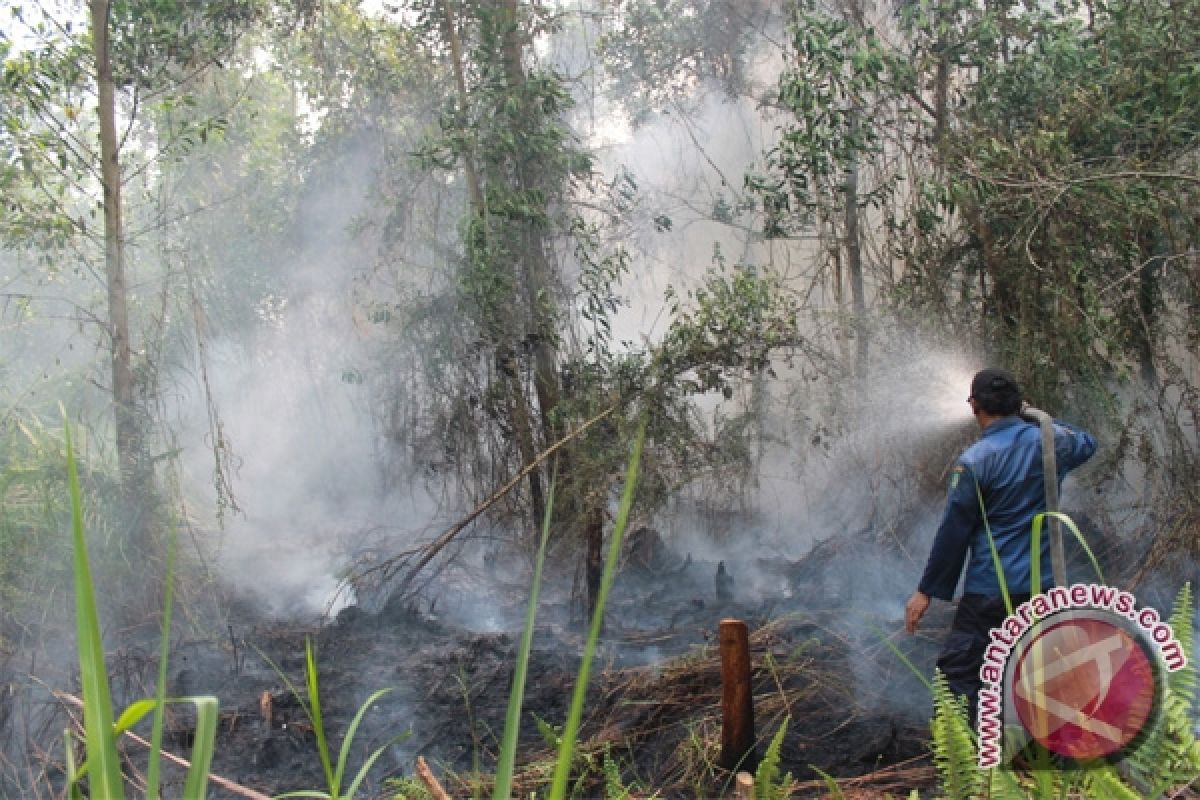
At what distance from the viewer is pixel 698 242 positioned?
33.1 ft

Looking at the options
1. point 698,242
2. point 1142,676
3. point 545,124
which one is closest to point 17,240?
point 545,124

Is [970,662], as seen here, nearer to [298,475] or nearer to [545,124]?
[545,124]

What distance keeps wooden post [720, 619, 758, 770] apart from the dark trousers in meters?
0.75

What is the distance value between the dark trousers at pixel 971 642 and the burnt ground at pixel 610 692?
34 cm

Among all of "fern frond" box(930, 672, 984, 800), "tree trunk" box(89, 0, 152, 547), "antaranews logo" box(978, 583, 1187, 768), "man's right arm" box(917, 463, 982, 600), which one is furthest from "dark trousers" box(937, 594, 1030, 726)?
"tree trunk" box(89, 0, 152, 547)

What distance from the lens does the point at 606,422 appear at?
721cm

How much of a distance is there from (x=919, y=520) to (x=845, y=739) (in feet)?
8.98

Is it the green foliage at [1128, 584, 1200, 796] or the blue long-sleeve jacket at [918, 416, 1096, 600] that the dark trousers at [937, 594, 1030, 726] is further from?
the green foliage at [1128, 584, 1200, 796]

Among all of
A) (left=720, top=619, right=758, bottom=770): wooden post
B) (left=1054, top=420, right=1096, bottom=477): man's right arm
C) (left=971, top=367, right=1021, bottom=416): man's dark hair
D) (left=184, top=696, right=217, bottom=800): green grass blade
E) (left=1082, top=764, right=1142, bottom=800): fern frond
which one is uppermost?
(left=971, top=367, right=1021, bottom=416): man's dark hair

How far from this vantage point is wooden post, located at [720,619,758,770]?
13.4 ft

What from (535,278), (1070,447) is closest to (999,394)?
(1070,447)

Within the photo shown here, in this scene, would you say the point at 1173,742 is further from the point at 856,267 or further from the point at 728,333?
the point at 856,267

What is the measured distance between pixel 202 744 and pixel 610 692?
14.9ft

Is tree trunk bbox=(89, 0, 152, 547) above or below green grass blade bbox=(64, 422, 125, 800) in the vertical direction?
above
